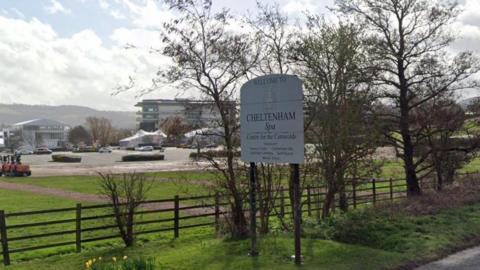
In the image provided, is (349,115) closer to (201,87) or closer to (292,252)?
(201,87)

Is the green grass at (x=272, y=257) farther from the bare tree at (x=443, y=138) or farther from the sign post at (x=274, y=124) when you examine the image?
the bare tree at (x=443, y=138)

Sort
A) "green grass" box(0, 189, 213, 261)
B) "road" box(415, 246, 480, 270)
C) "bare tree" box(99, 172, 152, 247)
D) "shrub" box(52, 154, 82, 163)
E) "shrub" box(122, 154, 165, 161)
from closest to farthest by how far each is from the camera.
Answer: "road" box(415, 246, 480, 270)
"bare tree" box(99, 172, 152, 247)
"green grass" box(0, 189, 213, 261)
"shrub" box(122, 154, 165, 161)
"shrub" box(52, 154, 82, 163)

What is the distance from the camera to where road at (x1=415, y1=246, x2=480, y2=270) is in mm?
7531

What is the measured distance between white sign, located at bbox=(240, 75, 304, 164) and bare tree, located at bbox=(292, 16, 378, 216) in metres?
3.52

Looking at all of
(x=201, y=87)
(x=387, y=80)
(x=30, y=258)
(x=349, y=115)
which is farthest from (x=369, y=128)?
(x=30, y=258)

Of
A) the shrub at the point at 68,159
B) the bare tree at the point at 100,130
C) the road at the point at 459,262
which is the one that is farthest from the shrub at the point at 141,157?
the bare tree at the point at 100,130

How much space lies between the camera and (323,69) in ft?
40.6

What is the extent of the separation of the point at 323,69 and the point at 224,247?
5.21m

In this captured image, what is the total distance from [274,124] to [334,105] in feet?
13.6

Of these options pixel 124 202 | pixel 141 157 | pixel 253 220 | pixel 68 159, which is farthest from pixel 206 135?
pixel 68 159

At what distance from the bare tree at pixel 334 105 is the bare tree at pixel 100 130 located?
159532 millimetres

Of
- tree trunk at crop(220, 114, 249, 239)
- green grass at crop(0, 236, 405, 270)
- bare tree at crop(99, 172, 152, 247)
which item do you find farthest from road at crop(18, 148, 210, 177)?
green grass at crop(0, 236, 405, 270)

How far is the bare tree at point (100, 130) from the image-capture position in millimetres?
169750

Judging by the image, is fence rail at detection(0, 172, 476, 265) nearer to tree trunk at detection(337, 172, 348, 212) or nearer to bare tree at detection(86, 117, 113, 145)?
tree trunk at detection(337, 172, 348, 212)
